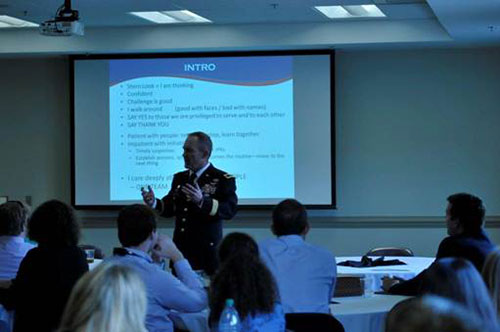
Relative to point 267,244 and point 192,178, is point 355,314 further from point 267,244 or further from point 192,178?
point 192,178

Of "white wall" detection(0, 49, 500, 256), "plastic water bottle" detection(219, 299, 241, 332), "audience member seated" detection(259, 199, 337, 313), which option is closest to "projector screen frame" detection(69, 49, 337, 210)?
"white wall" detection(0, 49, 500, 256)

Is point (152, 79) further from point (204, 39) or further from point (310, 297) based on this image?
point (310, 297)

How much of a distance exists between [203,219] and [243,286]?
2.53 m

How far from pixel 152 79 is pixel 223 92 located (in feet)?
2.62

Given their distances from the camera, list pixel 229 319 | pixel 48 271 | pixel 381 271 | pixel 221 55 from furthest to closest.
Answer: pixel 221 55, pixel 381 271, pixel 48 271, pixel 229 319

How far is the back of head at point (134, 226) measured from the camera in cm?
444

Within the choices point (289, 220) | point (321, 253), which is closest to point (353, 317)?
point (321, 253)

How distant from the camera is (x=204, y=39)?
988 centimetres

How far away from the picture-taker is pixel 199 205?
608cm

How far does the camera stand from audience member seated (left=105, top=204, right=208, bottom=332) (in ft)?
14.1

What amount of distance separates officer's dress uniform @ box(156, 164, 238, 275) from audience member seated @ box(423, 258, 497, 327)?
3320 millimetres

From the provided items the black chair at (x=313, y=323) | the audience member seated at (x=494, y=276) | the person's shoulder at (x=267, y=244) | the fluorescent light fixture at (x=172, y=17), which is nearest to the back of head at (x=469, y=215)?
the person's shoulder at (x=267, y=244)

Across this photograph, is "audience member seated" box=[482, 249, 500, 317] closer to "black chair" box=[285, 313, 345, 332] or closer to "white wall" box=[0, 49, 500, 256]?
"black chair" box=[285, 313, 345, 332]

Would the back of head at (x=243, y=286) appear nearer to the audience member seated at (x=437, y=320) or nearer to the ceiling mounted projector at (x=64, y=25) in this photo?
the audience member seated at (x=437, y=320)
